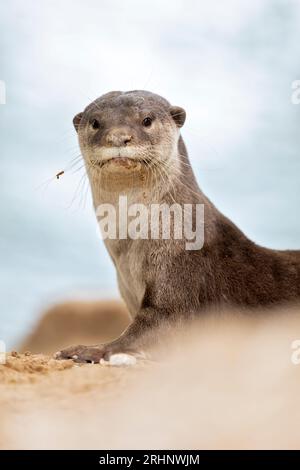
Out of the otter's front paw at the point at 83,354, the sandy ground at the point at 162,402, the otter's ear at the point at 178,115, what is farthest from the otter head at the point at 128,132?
the sandy ground at the point at 162,402

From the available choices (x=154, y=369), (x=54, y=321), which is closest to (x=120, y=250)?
(x=154, y=369)

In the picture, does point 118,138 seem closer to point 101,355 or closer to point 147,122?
point 147,122

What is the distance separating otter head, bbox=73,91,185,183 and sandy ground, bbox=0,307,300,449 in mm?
1481

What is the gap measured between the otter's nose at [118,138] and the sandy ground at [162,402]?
1575mm

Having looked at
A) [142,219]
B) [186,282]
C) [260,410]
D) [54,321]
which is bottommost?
[260,410]

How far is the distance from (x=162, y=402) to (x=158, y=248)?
2154 millimetres

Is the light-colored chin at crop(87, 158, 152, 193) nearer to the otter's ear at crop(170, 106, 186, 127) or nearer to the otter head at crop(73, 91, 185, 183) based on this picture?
the otter head at crop(73, 91, 185, 183)

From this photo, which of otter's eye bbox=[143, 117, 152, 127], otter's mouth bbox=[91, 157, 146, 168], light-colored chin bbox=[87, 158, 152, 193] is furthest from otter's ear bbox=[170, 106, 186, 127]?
otter's mouth bbox=[91, 157, 146, 168]

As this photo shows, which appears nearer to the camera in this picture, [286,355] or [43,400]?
[43,400]

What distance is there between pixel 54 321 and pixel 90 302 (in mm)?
852

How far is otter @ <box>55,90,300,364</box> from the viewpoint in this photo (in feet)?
18.3

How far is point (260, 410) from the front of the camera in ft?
12.0
